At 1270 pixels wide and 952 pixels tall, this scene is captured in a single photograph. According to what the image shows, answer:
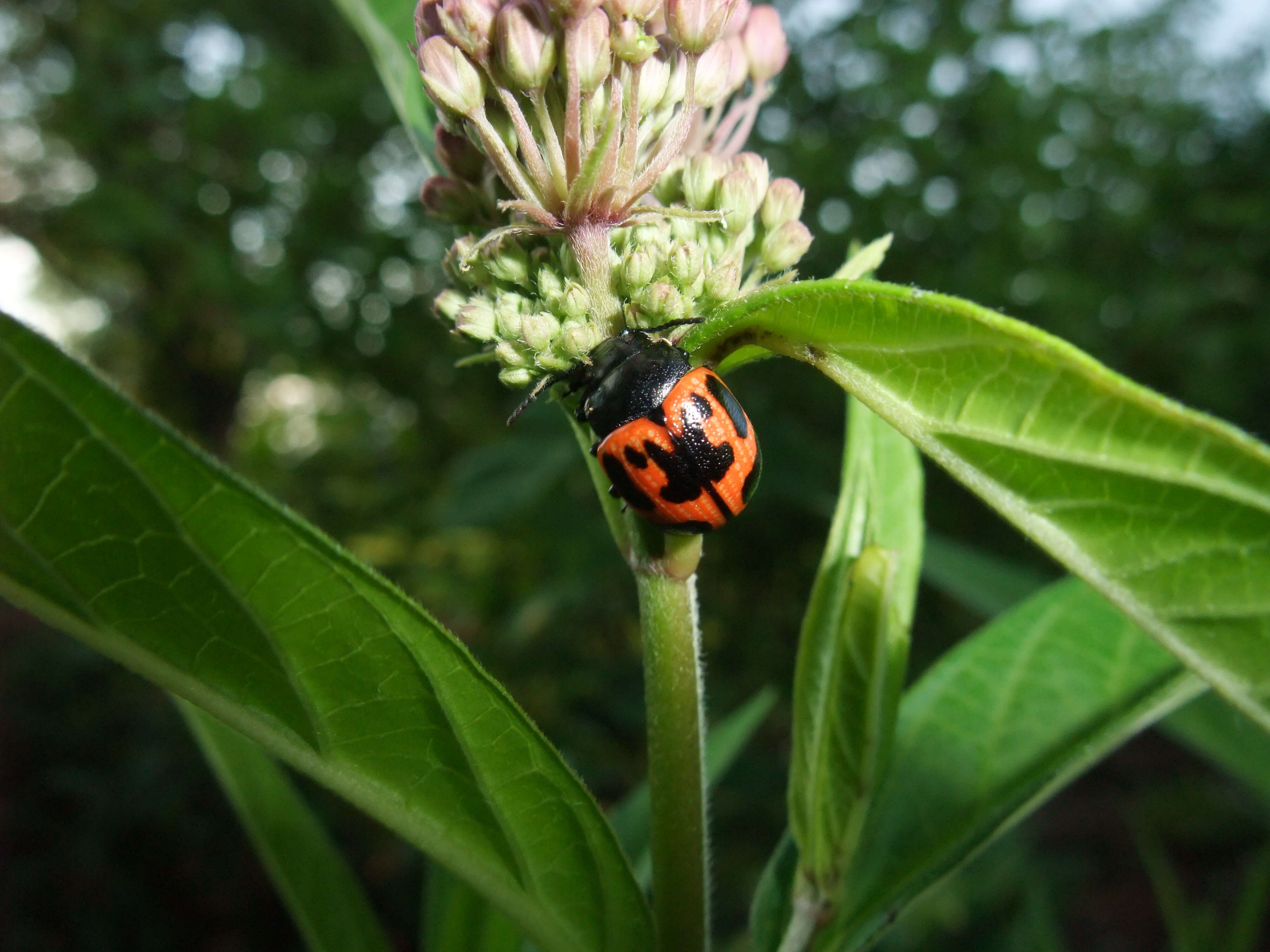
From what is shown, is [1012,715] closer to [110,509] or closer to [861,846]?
[861,846]

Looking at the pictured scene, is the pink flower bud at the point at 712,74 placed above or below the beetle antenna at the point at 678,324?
above

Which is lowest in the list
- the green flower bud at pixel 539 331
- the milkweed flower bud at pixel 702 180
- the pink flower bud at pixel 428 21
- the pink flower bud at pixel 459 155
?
the green flower bud at pixel 539 331

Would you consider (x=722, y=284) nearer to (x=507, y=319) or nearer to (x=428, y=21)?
(x=507, y=319)

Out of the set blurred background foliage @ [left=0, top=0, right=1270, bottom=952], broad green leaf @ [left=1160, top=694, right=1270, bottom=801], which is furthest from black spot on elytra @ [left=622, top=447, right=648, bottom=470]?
blurred background foliage @ [left=0, top=0, right=1270, bottom=952]

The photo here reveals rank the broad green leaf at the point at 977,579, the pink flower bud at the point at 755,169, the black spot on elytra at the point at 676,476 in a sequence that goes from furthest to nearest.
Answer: the broad green leaf at the point at 977,579 < the pink flower bud at the point at 755,169 < the black spot on elytra at the point at 676,476

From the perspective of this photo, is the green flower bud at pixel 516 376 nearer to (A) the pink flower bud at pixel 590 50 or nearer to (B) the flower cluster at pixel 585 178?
(B) the flower cluster at pixel 585 178

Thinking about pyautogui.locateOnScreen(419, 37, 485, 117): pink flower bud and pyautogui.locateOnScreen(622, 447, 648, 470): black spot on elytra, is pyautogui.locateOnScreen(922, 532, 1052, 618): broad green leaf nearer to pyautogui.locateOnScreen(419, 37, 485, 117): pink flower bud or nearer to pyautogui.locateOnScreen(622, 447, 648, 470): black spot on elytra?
pyautogui.locateOnScreen(622, 447, 648, 470): black spot on elytra

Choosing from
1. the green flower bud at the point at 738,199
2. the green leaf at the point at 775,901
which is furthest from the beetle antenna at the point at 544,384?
the green leaf at the point at 775,901
